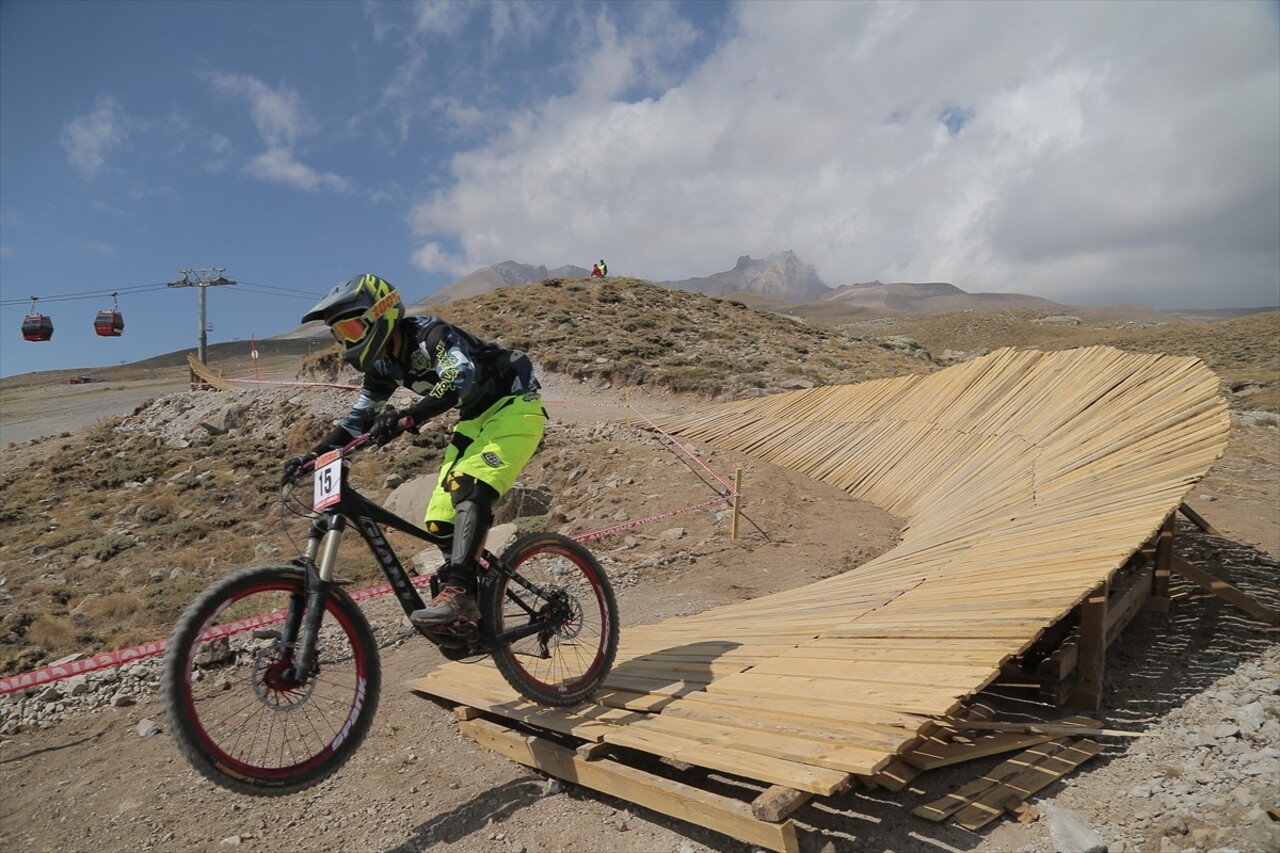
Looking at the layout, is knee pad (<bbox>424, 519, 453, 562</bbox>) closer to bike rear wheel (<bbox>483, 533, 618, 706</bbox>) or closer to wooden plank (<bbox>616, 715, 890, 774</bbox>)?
bike rear wheel (<bbox>483, 533, 618, 706</bbox>)

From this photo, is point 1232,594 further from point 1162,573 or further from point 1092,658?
point 1092,658

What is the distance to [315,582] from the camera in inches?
127

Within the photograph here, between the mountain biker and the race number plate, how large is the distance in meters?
0.14

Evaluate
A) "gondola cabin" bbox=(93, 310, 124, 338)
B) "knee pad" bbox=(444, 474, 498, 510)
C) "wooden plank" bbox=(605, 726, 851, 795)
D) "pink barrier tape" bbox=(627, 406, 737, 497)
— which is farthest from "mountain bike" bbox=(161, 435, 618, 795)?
"gondola cabin" bbox=(93, 310, 124, 338)

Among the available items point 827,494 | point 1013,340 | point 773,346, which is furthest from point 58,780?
point 1013,340

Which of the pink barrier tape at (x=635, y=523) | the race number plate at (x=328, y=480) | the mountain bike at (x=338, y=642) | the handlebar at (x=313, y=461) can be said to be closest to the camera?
the mountain bike at (x=338, y=642)

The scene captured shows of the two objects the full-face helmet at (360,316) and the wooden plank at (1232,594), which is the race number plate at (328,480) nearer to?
the full-face helmet at (360,316)

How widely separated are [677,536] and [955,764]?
630 cm

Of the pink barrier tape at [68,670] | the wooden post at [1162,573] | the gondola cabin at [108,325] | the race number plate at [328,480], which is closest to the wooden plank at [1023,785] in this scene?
the race number plate at [328,480]

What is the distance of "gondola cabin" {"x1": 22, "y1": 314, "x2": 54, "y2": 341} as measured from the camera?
35.6 meters

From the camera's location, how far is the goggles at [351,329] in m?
3.52

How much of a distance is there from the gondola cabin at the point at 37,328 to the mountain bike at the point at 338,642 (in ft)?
134

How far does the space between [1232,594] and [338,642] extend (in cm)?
670

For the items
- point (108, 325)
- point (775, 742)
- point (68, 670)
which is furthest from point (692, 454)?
point (108, 325)
